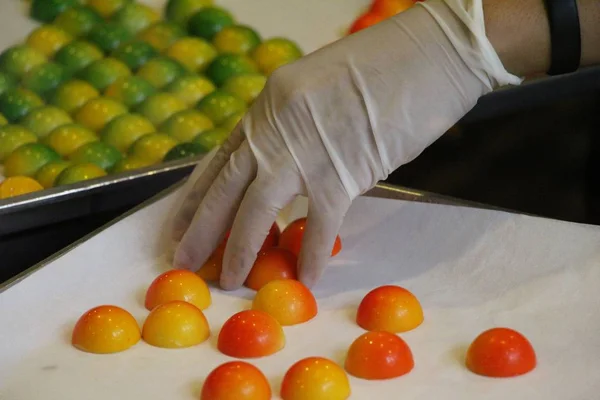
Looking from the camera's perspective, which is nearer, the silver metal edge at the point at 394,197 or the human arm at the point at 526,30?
the human arm at the point at 526,30

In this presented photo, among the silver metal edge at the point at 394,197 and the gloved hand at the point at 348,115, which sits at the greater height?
the gloved hand at the point at 348,115

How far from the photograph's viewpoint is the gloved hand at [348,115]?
1351mm

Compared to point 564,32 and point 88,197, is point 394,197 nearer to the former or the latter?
point 564,32

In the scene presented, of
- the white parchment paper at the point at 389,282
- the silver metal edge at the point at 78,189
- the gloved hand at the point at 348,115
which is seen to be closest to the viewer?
the white parchment paper at the point at 389,282

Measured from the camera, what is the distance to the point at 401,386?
3.77 ft

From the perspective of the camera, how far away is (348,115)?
1.35 meters

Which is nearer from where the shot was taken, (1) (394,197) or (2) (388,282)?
(2) (388,282)

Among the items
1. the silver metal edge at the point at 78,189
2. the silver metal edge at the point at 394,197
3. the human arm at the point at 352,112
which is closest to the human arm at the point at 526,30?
the human arm at the point at 352,112

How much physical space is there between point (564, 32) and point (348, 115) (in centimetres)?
36

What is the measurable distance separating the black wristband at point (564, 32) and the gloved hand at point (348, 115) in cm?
9

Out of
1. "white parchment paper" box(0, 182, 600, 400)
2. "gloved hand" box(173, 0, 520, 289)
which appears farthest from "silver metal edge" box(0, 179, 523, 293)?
"gloved hand" box(173, 0, 520, 289)

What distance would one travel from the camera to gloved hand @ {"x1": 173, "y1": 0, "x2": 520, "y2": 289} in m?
1.35

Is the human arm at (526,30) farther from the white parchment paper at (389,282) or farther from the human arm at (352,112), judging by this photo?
the white parchment paper at (389,282)

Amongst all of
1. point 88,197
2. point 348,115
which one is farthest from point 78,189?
point 348,115
